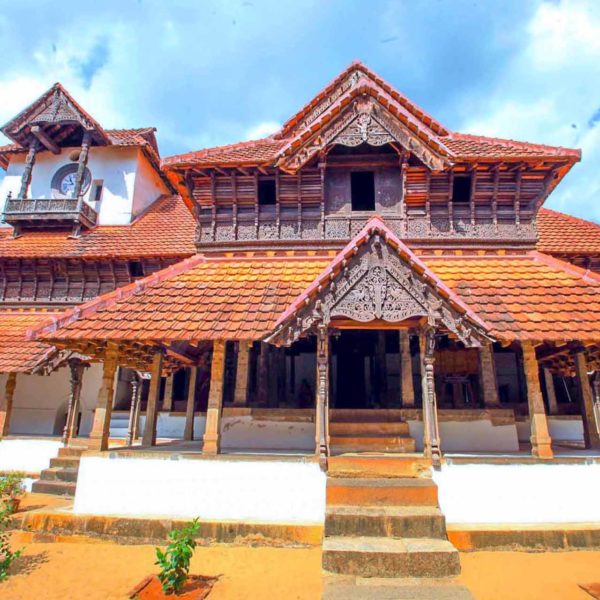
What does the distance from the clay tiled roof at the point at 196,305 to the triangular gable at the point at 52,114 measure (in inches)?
502

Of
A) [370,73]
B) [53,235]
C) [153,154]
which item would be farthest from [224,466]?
[153,154]

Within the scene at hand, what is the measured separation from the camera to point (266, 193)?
10367 mm

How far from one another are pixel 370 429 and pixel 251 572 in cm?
372

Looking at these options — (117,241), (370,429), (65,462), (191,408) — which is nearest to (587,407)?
(370,429)

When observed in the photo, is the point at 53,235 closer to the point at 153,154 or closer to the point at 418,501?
the point at 153,154

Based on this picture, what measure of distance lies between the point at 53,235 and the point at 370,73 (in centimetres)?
1343

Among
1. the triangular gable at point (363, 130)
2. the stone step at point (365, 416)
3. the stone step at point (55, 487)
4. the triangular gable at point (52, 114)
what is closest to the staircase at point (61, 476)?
the stone step at point (55, 487)

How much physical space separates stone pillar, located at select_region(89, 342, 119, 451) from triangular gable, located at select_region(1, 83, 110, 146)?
46.6ft

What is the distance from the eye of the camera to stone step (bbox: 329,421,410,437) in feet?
26.9

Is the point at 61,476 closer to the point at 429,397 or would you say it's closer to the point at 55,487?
the point at 55,487

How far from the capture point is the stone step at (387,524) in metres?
5.61

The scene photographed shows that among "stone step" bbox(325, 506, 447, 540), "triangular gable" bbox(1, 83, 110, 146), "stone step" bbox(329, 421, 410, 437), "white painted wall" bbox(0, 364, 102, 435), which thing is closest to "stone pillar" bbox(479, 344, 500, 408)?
"stone step" bbox(329, 421, 410, 437)

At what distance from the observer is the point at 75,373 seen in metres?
12.0

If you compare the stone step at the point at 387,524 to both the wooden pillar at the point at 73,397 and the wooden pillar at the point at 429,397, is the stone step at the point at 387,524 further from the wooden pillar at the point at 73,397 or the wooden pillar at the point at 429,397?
the wooden pillar at the point at 73,397
